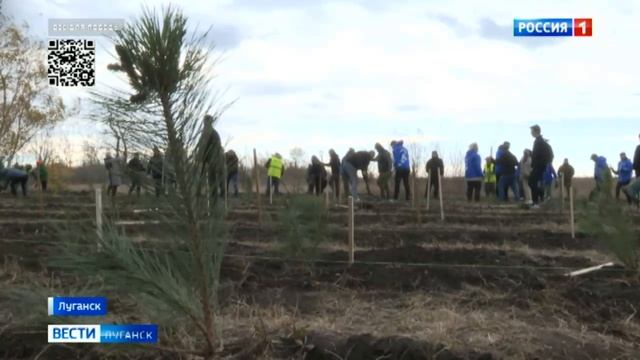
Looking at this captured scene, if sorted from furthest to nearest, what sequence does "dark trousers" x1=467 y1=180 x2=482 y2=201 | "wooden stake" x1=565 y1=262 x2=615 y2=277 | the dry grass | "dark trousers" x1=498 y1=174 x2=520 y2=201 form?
"dark trousers" x1=467 y1=180 x2=482 y2=201 < "dark trousers" x1=498 y1=174 x2=520 y2=201 < "wooden stake" x1=565 y1=262 x2=615 y2=277 < the dry grass

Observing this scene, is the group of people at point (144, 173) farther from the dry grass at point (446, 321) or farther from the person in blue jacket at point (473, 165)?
the person in blue jacket at point (473, 165)

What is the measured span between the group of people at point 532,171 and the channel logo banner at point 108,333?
1179cm

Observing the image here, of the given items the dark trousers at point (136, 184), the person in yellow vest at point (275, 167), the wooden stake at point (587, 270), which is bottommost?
the wooden stake at point (587, 270)

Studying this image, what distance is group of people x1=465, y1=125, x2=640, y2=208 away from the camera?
14.2 m

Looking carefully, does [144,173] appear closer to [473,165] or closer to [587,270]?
[587,270]

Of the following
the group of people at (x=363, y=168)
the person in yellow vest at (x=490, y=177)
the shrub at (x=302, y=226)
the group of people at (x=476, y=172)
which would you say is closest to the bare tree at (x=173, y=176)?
the shrub at (x=302, y=226)

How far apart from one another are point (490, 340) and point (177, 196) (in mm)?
1941

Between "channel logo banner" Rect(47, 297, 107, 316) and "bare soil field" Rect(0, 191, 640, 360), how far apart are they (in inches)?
4.6

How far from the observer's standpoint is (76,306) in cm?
358

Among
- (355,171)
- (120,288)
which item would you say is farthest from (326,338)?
(355,171)

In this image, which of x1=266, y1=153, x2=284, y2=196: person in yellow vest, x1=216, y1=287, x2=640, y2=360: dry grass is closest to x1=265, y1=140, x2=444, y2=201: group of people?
x1=266, y1=153, x2=284, y2=196: person in yellow vest

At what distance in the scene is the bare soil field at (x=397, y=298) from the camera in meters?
3.81

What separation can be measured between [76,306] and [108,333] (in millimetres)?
219

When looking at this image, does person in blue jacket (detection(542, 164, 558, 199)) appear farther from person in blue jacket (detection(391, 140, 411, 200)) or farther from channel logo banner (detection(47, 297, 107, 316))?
channel logo banner (detection(47, 297, 107, 316))
